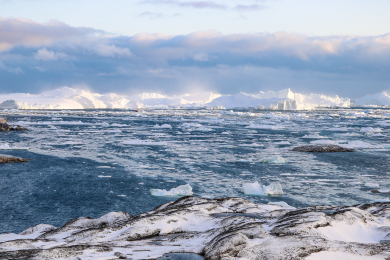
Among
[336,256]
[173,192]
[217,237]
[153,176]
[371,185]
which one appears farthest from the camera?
[153,176]

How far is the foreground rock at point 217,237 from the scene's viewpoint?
177 inches

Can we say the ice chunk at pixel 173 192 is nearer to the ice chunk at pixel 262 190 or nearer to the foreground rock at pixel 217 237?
the ice chunk at pixel 262 190

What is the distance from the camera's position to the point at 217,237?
5.15 meters

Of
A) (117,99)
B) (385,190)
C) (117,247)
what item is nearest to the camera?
(117,247)

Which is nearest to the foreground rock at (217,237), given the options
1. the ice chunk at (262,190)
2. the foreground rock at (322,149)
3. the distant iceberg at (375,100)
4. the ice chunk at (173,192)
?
the ice chunk at (173,192)

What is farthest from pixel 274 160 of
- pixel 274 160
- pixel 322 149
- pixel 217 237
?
pixel 217 237

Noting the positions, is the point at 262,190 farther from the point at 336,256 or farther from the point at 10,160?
the point at 10,160

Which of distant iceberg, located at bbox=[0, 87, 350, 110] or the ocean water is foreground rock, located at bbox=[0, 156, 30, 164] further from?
distant iceberg, located at bbox=[0, 87, 350, 110]

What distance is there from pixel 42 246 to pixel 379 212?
19.5 feet

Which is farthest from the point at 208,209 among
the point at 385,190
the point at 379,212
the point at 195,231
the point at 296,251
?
the point at 385,190

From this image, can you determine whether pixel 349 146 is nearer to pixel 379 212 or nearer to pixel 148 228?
pixel 379 212

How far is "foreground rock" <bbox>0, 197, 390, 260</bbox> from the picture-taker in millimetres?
4484

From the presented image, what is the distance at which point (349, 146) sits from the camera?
23.8 metres

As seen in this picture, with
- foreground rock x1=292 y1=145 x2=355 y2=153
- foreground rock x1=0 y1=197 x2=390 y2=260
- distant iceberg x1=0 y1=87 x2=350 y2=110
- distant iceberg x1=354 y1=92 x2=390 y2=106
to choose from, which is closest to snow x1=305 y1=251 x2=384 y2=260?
foreground rock x1=0 y1=197 x2=390 y2=260
